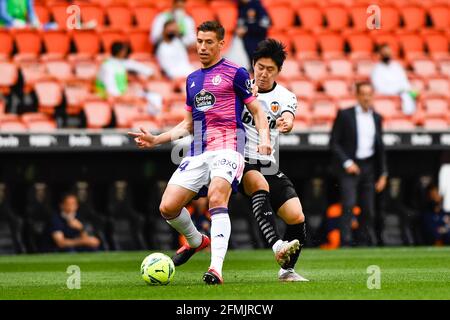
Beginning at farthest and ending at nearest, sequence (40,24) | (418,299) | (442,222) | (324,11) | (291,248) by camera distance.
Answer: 1. (324,11)
2. (40,24)
3. (442,222)
4. (291,248)
5. (418,299)

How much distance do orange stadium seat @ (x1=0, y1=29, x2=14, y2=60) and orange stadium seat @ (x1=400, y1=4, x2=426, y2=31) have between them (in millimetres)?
7341

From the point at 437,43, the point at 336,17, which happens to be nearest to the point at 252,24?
the point at 336,17

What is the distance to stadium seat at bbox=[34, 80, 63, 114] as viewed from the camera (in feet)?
53.6

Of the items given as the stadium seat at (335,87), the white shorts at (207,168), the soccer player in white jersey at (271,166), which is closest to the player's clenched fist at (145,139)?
the white shorts at (207,168)

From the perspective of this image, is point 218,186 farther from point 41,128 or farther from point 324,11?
point 324,11

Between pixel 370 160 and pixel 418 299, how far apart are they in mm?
7956

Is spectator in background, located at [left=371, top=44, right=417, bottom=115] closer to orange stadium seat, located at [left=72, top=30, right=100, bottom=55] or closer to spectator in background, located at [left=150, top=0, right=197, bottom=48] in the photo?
spectator in background, located at [left=150, top=0, right=197, bottom=48]

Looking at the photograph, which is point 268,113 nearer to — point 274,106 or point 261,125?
point 274,106

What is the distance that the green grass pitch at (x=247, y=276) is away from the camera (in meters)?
8.41

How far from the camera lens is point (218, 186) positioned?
9312mm

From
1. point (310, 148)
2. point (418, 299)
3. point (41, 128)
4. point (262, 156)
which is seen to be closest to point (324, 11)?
point (310, 148)

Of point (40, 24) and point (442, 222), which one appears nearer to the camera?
point (442, 222)

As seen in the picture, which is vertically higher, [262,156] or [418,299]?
[262,156]

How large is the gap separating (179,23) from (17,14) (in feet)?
Result: 8.48
